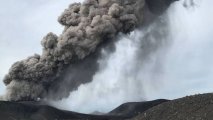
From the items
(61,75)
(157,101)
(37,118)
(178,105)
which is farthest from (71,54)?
(178,105)

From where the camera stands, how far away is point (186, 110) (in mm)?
74938

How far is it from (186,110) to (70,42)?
3924 centimetres

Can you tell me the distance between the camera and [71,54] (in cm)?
10812

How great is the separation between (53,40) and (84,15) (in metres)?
8.96

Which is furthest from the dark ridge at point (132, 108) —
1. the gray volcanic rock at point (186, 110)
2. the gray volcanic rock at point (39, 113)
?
the gray volcanic rock at point (186, 110)

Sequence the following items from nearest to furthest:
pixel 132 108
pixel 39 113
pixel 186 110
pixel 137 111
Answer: pixel 186 110 < pixel 39 113 < pixel 137 111 < pixel 132 108

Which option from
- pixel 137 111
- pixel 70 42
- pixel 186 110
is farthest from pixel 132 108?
pixel 186 110

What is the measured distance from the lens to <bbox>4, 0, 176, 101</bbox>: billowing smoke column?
105125 millimetres

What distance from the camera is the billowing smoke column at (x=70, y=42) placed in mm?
105125

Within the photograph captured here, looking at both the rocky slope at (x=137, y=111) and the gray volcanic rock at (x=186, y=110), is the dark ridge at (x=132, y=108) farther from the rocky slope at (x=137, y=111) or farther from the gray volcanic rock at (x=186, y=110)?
the gray volcanic rock at (x=186, y=110)

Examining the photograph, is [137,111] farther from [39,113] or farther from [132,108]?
[39,113]

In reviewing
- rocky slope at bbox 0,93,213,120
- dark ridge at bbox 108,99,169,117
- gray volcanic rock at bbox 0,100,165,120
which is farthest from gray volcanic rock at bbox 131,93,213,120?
dark ridge at bbox 108,99,169,117

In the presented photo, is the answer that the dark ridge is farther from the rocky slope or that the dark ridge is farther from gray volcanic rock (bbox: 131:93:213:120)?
gray volcanic rock (bbox: 131:93:213:120)

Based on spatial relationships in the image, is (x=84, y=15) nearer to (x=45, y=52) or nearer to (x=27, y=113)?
(x=45, y=52)
